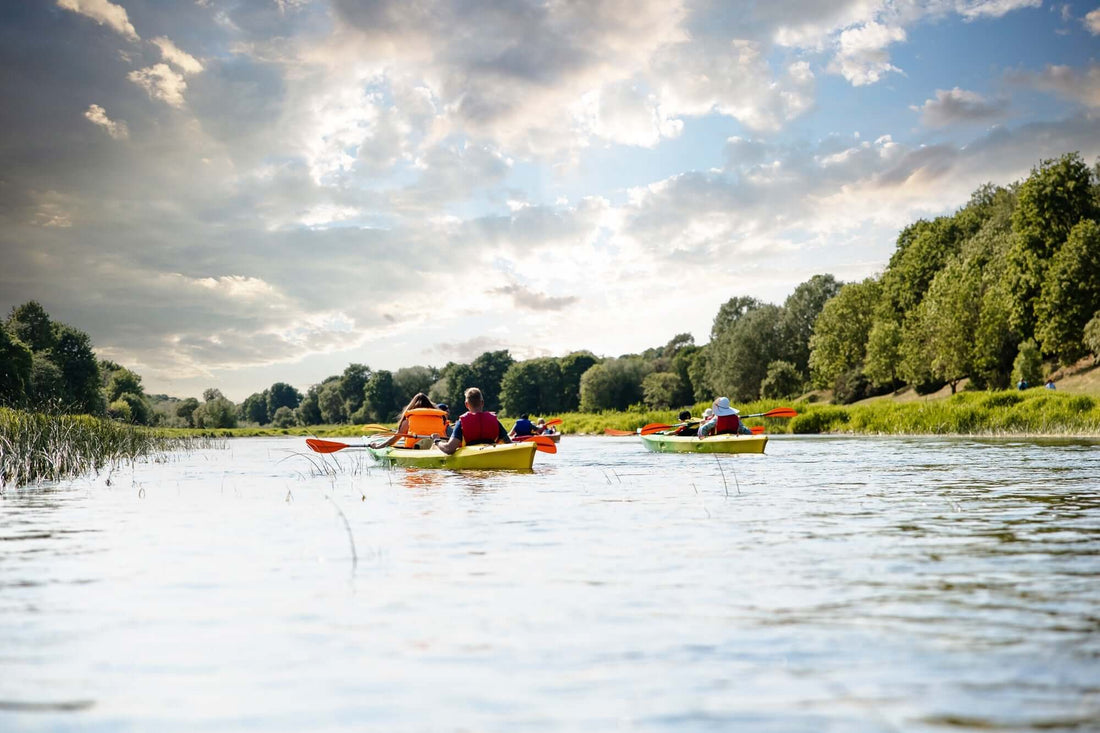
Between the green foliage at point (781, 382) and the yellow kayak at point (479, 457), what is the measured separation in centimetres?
5500

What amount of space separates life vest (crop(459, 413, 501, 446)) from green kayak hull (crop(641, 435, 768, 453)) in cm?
635

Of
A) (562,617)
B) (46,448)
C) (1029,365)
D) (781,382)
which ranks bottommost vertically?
(562,617)

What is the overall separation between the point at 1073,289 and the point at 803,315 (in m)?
31.2

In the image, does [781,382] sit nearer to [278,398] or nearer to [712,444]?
[712,444]

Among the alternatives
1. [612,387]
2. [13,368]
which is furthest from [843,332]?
[13,368]

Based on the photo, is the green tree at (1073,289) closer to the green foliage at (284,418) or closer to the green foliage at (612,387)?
the green foliage at (612,387)

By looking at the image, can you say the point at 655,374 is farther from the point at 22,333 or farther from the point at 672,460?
the point at 672,460

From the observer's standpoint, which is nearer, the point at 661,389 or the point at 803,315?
the point at 803,315

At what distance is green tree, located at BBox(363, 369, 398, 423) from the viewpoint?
4496 inches

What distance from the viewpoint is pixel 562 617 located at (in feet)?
15.6

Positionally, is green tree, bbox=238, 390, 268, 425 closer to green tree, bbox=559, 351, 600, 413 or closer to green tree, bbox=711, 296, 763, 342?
green tree, bbox=559, 351, 600, 413

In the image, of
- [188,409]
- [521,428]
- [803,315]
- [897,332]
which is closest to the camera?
[521,428]

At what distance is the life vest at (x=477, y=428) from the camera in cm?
1577

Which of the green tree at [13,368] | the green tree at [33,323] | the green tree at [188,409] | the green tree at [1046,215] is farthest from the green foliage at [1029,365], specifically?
the green tree at [188,409]
